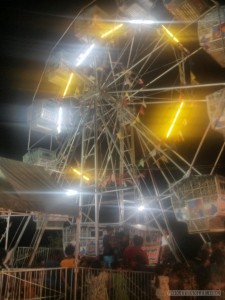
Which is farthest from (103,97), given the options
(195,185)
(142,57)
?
(195,185)

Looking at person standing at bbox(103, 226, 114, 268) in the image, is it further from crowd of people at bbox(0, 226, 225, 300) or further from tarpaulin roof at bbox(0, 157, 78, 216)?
tarpaulin roof at bbox(0, 157, 78, 216)

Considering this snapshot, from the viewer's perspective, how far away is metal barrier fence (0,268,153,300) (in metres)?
6.29

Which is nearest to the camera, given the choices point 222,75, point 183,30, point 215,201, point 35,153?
point 215,201

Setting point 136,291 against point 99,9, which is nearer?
point 136,291

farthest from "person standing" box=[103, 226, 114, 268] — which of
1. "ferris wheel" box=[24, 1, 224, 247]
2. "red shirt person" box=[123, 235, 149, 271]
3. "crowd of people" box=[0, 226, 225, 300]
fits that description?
"ferris wheel" box=[24, 1, 224, 247]

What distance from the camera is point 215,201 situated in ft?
22.1

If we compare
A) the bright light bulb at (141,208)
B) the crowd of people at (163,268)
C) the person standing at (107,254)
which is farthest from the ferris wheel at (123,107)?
the crowd of people at (163,268)

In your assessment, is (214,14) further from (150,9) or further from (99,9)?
(99,9)

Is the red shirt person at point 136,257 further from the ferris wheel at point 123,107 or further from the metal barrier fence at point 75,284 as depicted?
the ferris wheel at point 123,107

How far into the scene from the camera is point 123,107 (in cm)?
1152

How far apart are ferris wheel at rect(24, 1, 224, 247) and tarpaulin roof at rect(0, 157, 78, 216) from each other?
2.62 meters

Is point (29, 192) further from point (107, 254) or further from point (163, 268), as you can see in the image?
point (163, 268)

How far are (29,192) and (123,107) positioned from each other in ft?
18.2

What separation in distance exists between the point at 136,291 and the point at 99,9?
940 cm
